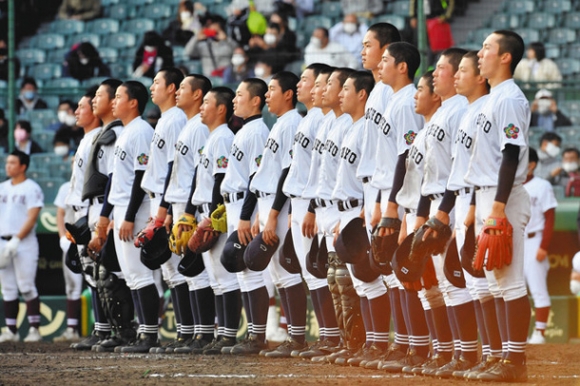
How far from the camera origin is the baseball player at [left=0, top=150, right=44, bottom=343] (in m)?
13.2

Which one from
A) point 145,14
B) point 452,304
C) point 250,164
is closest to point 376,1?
point 145,14

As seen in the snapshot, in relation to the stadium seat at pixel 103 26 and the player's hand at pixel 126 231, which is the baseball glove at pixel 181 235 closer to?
the player's hand at pixel 126 231

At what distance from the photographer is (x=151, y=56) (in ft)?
49.1

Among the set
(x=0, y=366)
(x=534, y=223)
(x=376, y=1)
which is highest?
(x=376, y=1)

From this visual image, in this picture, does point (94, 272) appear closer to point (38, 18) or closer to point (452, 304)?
point (452, 304)

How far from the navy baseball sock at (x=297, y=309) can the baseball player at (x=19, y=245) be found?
14.8ft

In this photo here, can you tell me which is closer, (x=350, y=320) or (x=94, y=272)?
(x=350, y=320)

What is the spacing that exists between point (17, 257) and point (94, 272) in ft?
9.46

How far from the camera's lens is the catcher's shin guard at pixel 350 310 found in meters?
8.68

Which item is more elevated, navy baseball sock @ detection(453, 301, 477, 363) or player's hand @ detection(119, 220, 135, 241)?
player's hand @ detection(119, 220, 135, 241)

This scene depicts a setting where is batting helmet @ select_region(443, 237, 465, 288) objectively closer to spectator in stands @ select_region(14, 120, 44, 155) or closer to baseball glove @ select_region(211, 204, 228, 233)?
baseball glove @ select_region(211, 204, 228, 233)

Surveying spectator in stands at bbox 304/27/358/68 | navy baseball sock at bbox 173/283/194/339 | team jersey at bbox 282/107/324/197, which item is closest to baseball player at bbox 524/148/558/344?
spectator in stands at bbox 304/27/358/68

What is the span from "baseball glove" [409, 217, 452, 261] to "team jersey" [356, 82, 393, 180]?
952 mm

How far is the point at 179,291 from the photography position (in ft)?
33.9
